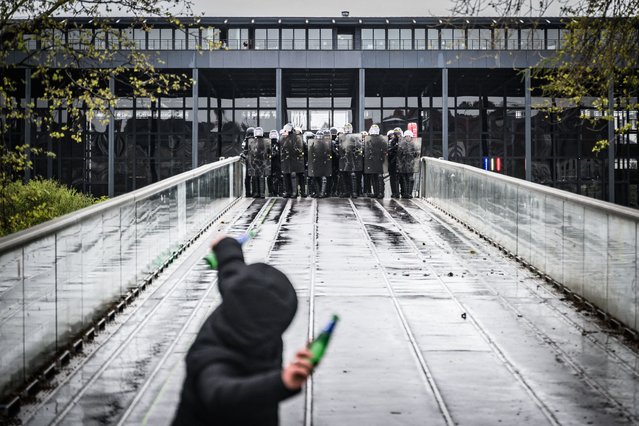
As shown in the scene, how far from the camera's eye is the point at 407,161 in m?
29.5

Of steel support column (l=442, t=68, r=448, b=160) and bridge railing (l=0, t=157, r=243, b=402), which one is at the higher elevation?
steel support column (l=442, t=68, r=448, b=160)

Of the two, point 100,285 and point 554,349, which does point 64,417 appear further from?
point 554,349

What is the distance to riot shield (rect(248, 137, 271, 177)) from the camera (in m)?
29.7

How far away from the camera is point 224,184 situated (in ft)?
86.2

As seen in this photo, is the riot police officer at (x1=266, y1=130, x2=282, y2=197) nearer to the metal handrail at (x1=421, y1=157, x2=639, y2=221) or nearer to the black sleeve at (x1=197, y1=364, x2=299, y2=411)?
the metal handrail at (x1=421, y1=157, x2=639, y2=221)

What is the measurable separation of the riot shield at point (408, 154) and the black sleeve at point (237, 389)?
84.2 ft

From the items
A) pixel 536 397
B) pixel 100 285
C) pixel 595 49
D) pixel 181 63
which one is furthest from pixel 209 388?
pixel 181 63

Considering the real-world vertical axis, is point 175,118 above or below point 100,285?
above

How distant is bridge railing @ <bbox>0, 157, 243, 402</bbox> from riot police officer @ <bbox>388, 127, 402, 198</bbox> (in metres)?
12.4

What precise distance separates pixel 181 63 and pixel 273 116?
9.11 m

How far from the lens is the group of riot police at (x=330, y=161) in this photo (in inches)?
1171

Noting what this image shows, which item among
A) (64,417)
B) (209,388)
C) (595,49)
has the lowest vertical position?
(64,417)

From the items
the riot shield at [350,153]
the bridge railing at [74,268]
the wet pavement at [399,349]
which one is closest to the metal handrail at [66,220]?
the bridge railing at [74,268]

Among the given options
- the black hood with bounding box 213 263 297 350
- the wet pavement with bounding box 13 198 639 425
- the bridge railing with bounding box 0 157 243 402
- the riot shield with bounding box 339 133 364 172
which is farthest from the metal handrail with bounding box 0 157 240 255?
the riot shield with bounding box 339 133 364 172
